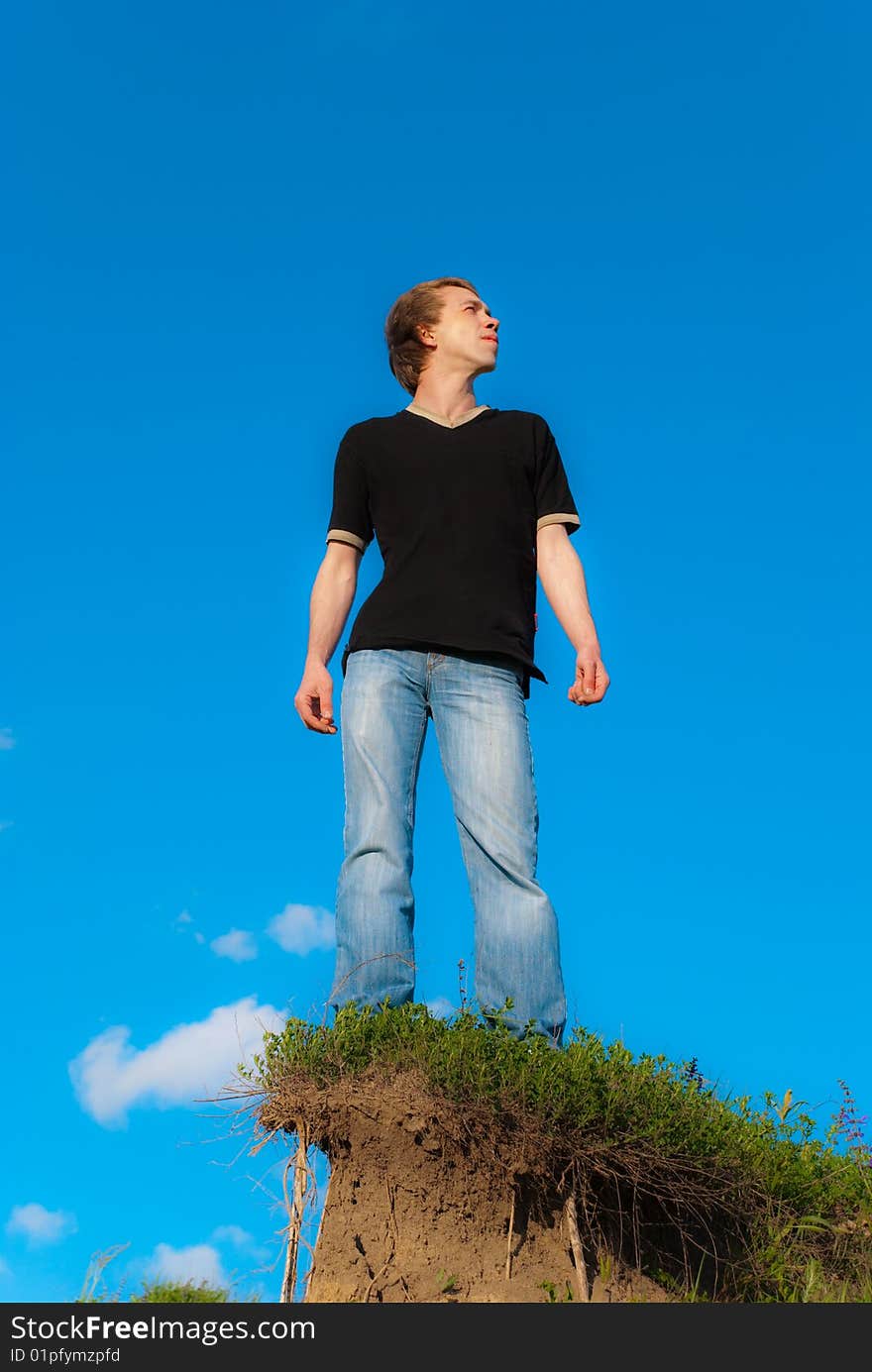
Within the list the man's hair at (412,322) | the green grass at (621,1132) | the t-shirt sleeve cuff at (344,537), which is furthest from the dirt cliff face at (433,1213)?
the man's hair at (412,322)

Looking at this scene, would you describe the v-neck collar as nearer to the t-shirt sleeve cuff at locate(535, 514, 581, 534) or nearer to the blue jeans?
the t-shirt sleeve cuff at locate(535, 514, 581, 534)

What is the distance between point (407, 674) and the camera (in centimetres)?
541

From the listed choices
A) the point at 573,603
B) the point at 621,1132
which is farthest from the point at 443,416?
the point at 621,1132

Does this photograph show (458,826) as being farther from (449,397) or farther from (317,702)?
(449,397)

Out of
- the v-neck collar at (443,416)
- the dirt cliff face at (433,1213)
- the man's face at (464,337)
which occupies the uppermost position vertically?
the man's face at (464,337)

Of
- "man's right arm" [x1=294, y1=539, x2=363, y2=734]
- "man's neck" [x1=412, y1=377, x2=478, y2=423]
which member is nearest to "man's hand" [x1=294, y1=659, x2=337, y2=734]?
"man's right arm" [x1=294, y1=539, x2=363, y2=734]

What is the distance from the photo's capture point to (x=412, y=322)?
622 centimetres

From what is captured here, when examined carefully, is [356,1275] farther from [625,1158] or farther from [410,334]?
[410,334]

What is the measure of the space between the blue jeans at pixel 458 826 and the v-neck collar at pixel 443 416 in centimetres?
126

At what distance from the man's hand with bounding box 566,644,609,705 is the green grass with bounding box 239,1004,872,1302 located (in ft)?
4.45

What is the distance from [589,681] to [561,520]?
0.82 metres

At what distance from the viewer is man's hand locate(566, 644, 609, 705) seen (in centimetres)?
547

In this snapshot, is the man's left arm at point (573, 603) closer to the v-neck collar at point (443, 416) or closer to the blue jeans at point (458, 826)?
the blue jeans at point (458, 826)

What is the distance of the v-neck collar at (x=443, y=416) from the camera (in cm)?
603
